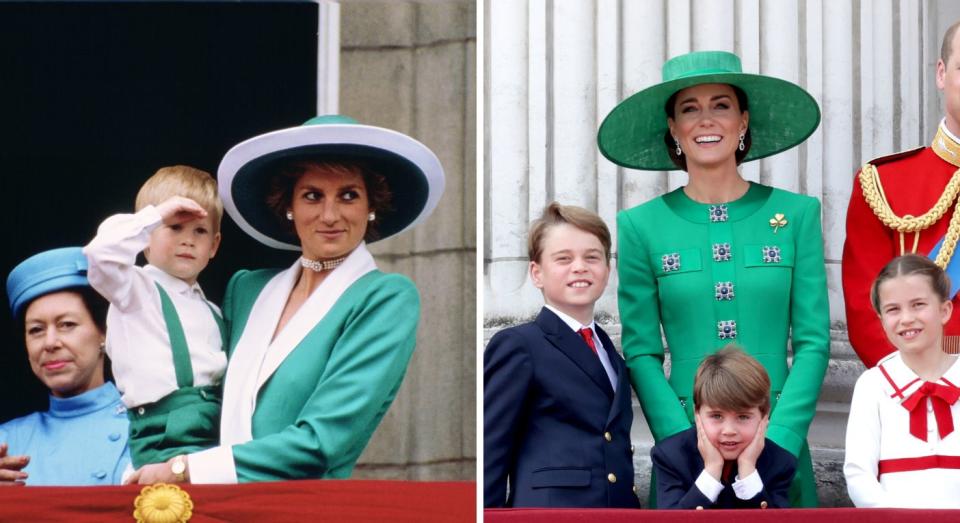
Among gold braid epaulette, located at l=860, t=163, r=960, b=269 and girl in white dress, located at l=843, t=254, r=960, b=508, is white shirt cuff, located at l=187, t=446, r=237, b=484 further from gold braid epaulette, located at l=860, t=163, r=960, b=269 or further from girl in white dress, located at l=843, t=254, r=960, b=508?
gold braid epaulette, located at l=860, t=163, r=960, b=269

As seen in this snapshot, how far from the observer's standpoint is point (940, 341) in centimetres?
450

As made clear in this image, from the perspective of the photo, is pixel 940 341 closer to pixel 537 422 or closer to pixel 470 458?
pixel 537 422

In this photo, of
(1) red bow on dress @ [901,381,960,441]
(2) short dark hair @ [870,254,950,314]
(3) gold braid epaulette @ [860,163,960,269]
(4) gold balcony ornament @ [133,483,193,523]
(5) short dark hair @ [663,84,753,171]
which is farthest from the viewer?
(5) short dark hair @ [663,84,753,171]

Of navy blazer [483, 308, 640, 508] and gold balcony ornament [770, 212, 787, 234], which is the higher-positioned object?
gold balcony ornament [770, 212, 787, 234]

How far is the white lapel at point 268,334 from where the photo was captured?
12.0 feet

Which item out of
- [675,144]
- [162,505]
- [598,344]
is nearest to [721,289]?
[598,344]

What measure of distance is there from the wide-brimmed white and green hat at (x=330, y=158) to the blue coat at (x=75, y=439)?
449mm

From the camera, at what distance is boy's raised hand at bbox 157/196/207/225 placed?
145 inches

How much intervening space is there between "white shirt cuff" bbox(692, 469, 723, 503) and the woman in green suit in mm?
289

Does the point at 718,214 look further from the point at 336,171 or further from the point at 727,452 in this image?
the point at 336,171

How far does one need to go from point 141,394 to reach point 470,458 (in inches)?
26.3

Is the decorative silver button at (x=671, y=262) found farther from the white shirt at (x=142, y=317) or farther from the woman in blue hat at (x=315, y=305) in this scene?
the white shirt at (x=142, y=317)

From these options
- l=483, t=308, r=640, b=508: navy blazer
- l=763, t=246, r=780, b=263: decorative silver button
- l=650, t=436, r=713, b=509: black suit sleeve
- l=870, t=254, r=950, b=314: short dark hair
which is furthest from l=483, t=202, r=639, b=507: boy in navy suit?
l=870, t=254, r=950, b=314: short dark hair

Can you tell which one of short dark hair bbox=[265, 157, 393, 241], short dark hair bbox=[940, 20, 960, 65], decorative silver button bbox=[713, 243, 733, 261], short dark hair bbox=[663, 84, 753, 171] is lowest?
decorative silver button bbox=[713, 243, 733, 261]
